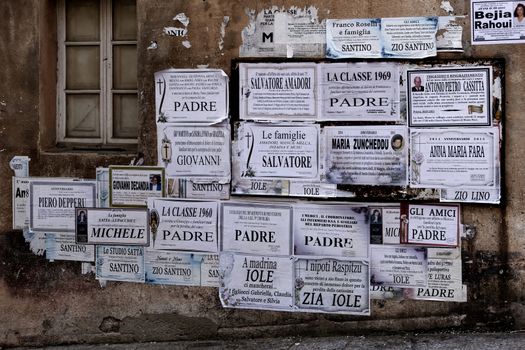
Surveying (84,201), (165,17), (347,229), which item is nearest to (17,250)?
(84,201)

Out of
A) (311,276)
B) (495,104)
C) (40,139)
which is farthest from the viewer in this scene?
(40,139)

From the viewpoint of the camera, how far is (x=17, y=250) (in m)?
4.62

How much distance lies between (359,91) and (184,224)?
5.53ft

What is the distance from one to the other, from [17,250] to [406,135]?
3.24 metres

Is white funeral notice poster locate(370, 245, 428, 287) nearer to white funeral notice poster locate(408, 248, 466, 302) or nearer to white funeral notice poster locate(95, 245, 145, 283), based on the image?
white funeral notice poster locate(408, 248, 466, 302)

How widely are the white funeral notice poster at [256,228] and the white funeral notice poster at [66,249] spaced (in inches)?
44.4

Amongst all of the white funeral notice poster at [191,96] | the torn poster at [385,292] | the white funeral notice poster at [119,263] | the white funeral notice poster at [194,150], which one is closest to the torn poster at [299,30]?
the white funeral notice poster at [191,96]

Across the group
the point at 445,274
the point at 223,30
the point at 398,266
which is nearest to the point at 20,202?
the point at 223,30


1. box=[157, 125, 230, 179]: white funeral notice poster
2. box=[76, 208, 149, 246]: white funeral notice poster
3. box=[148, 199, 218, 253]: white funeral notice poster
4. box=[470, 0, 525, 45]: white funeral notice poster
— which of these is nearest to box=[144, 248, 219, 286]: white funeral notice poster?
box=[148, 199, 218, 253]: white funeral notice poster

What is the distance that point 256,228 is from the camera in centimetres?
431

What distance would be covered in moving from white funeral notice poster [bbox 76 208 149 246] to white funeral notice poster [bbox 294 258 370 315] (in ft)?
4.14

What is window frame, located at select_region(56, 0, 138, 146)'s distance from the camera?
4633mm

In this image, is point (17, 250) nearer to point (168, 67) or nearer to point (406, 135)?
point (168, 67)

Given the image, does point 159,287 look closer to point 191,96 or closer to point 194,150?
point 194,150
